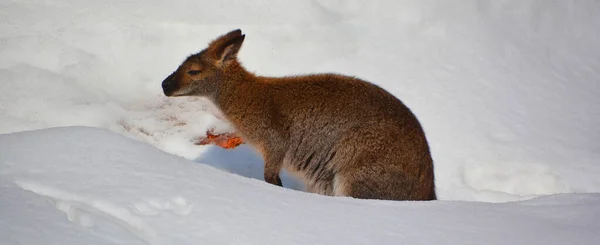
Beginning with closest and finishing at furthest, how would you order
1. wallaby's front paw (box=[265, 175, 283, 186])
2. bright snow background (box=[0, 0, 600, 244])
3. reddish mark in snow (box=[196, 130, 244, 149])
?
wallaby's front paw (box=[265, 175, 283, 186])
bright snow background (box=[0, 0, 600, 244])
reddish mark in snow (box=[196, 130, 244, 149])

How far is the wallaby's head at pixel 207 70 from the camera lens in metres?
6.79

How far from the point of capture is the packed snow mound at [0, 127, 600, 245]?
12.0ft

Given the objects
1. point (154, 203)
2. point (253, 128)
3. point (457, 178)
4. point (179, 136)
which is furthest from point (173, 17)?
point (154, 203)

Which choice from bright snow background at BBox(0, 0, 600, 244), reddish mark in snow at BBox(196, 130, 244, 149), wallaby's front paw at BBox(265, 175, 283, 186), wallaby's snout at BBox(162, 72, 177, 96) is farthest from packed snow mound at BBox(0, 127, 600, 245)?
reddish mark in snow at BBox(196, 130, 244, 149)

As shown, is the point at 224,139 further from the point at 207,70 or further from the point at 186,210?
the point at 186,210

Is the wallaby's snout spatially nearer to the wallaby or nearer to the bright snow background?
the wallaby

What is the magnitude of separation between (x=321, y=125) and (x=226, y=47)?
105 centimetres

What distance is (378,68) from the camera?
844 cm

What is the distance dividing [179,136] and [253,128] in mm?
940

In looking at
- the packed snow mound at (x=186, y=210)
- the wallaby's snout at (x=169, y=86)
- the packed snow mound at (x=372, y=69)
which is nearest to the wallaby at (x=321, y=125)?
the wallaby's snout at (x=169, y=86)

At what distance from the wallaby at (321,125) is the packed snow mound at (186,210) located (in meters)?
1.25

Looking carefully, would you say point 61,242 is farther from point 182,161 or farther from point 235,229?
point 182,161

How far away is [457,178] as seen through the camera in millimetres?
7141

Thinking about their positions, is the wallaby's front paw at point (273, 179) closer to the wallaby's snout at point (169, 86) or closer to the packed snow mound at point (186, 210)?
the wallaby's snout at point (169, 86)
